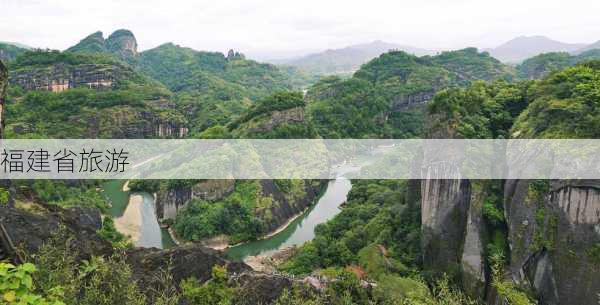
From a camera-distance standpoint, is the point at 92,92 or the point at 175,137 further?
the point at 175,137

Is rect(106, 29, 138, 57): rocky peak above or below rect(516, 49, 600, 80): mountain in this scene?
above

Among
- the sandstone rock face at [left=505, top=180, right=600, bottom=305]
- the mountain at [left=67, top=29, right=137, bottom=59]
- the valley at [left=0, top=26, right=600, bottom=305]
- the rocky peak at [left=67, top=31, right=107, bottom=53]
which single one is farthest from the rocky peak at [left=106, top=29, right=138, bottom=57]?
the sandstone rock face at [left=505, top=180, right=600, bottom=305]

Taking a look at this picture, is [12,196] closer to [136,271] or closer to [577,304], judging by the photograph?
[136,271]

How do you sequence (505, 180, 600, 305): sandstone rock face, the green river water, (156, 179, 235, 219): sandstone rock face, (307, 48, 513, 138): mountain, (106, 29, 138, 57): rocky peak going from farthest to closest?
(106, 29, 138, 57): rocky peak, (307, 48, 513, 138): mountain, (156, 179, 235, 219): sandstone rock face, the green river water, (505, 180, 600, 305): sandstone rock face

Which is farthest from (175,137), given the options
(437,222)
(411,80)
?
(437,222)

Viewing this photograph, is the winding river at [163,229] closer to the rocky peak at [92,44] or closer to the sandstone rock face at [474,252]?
the sandstone rock face at [474,252]

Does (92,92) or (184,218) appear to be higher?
(92,92)

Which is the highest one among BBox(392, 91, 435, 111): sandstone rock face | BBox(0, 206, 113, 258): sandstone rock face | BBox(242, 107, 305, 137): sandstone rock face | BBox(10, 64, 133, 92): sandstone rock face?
BBox(10, 64, 133, 92): sandstone rock face

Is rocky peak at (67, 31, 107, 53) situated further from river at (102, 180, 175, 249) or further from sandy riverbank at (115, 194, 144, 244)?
sandy riverbank at (115, 194, 144, 244)
